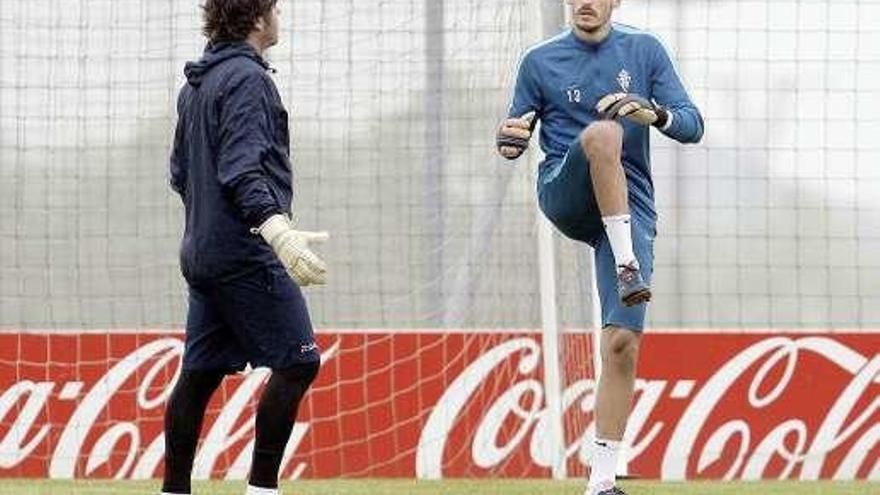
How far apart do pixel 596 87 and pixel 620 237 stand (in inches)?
26.0

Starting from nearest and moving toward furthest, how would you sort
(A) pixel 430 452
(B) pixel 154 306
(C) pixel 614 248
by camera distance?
(C) pixel 614 248, (A) pixel 430 452, (B) pixel 154 306

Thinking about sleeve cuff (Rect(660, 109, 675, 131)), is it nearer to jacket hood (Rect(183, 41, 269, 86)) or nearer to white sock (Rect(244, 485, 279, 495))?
jacket hood (Rect(183, 41, 269, 86))

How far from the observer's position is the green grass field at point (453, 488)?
414 inches

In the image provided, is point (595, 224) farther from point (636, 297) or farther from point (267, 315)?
point (267, 315)

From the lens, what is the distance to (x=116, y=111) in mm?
14383

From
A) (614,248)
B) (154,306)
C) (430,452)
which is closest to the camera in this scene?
(614,248)

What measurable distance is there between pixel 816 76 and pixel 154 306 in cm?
408

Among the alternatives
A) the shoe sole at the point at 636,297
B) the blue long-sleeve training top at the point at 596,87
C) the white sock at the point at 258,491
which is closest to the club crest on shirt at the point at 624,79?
the blue long-sleeve training top at the point at 596,87

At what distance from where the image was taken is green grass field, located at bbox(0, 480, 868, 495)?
1052 centimetres

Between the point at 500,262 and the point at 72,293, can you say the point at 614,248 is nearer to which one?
the point at 500,262

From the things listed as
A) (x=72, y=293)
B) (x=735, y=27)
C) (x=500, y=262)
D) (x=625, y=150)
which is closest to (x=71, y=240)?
(x=72, y=293)

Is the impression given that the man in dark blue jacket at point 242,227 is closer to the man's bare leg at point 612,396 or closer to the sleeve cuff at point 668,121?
the man's bare leg at point 612,396

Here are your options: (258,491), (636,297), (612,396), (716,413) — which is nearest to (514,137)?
(636,297)

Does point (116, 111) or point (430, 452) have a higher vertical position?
point (116, 111)
